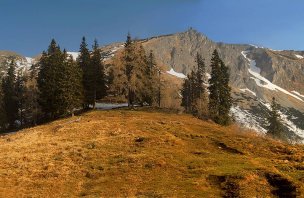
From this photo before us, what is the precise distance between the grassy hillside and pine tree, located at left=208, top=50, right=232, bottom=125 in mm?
28606

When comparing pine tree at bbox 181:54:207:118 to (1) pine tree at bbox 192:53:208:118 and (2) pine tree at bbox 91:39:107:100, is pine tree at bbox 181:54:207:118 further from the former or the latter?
(2) pine tree at bbox 91:39:107:100

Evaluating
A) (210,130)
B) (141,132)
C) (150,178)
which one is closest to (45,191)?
(150,178)

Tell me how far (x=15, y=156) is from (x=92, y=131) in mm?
14093

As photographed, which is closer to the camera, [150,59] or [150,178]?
[150,178]

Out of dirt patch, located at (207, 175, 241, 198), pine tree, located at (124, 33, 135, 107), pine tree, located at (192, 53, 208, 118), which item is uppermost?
pine tree, located at (124, 33, 135, 107)

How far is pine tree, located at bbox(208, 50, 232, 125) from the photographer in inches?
3391

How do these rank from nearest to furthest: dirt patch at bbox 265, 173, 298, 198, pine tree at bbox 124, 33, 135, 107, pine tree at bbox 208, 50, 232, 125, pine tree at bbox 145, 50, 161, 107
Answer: dirt patch at bbox 265, 173, 298, 198, pine tree at bbox 208, 50, 232, 125, pine tree at bbox 124, 33, 135, 107, pine tree at bbox 145, 50, 161, 107

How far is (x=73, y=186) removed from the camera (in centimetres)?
3472

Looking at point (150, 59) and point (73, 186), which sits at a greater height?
point (150, 59)

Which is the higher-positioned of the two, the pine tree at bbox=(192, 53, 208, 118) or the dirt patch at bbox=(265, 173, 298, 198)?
the pine tree at bbox=(192, 53, 208, 118)

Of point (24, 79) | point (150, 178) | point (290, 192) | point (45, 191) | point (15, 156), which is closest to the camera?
point (290, 192)

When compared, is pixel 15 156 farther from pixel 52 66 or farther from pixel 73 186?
pixel 52 66

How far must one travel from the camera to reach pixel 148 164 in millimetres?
39125

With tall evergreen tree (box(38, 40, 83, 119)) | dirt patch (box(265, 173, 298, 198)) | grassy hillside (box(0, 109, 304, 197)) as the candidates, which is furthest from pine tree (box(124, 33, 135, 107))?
dirt patch (box(265, 173, 298, 198))
